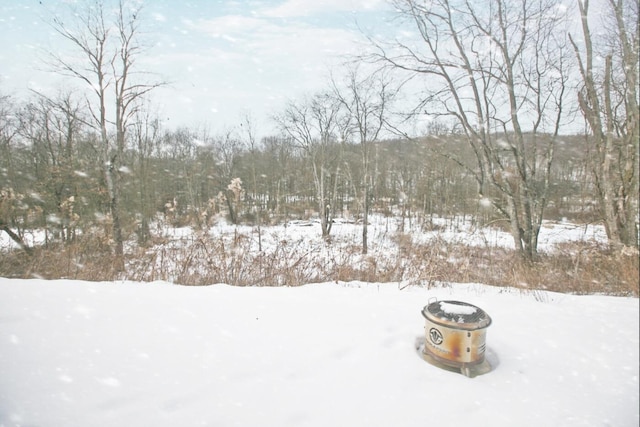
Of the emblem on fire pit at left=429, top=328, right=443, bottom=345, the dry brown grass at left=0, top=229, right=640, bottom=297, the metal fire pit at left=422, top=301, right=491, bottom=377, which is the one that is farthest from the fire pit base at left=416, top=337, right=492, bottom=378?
the dry brown grass at left=0, top=229, right=640, bottom=297

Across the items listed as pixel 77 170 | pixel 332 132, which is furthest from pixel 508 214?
pixel 77 170

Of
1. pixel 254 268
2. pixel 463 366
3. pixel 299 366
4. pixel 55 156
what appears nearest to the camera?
pixel 463 366

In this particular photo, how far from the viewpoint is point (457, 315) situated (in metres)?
2.27

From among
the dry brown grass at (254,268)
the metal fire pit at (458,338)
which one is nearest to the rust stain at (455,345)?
the metal fire pit at (458,338)

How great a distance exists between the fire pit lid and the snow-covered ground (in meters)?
0.35

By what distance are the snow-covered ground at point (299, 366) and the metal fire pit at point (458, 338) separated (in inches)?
3.4

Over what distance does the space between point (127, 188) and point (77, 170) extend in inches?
212

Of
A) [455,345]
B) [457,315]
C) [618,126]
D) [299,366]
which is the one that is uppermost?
[618,126]

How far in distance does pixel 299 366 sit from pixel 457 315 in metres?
1.29

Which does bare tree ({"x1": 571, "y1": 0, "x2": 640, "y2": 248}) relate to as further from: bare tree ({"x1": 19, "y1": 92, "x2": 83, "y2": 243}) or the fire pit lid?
bare tree ({"x1": 19, "y1": 92, "x2": 83, "y2": 243})

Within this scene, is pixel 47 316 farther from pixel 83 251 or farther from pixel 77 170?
pixel 77 170

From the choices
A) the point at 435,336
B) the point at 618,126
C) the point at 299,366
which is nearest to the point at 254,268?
the point at 299,366

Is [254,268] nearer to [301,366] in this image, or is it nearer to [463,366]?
[301,366]

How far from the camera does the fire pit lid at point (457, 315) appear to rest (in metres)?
2.18
